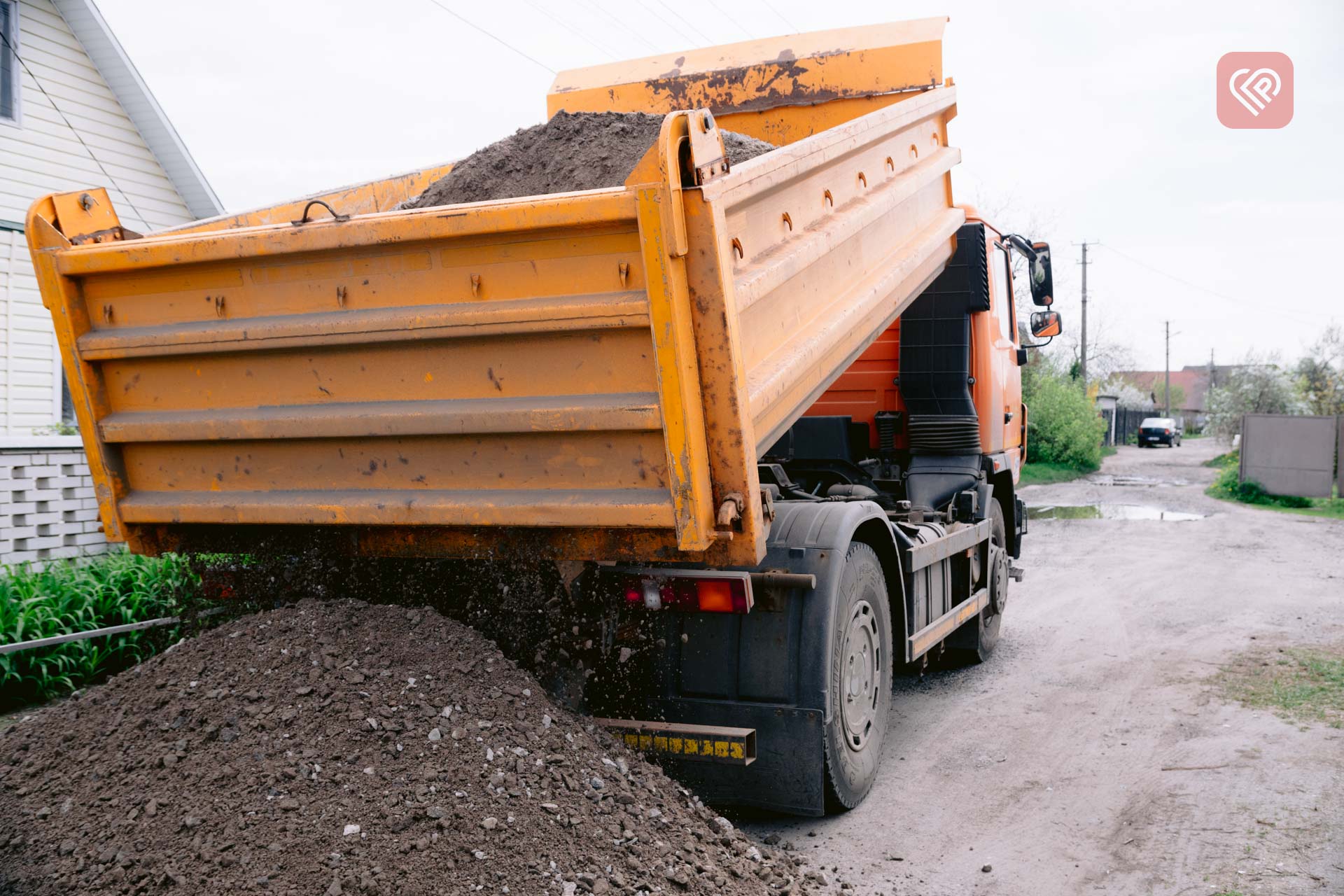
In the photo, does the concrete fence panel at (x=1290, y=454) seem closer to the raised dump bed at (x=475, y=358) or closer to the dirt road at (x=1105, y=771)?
the dirt road at (x=1105, y=771)

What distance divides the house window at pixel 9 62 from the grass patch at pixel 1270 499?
20.4 metres

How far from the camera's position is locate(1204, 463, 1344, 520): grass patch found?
19.0 meters

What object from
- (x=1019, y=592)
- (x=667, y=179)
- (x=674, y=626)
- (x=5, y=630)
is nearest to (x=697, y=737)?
(x=674, y=626)

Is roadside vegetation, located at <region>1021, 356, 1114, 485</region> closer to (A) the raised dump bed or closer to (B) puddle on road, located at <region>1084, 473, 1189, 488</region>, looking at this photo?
(B) puddle on road, located at <region>1084, 473, 1189, 488</region>

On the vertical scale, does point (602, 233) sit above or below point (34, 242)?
below

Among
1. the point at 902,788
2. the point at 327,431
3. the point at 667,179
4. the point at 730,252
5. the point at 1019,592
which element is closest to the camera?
the point at 667,179

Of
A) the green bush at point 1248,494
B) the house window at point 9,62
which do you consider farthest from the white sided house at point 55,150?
the green bush at point 1248,494

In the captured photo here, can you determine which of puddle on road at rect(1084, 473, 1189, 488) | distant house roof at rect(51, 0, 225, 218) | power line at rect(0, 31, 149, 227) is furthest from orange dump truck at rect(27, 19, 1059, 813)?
puddle on road at rect(1084, 473, 1189, 488)

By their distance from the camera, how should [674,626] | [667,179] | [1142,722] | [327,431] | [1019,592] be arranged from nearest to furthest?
[667,179]
[327,431]
[674,626]
[1142,722]
[1019,592]

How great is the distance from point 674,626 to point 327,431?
5.04ft

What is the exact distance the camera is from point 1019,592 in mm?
10398

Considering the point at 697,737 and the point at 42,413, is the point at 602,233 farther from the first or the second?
the point at 42,413

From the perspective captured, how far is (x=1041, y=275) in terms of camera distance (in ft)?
27.5

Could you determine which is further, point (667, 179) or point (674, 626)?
point (674, 626)
